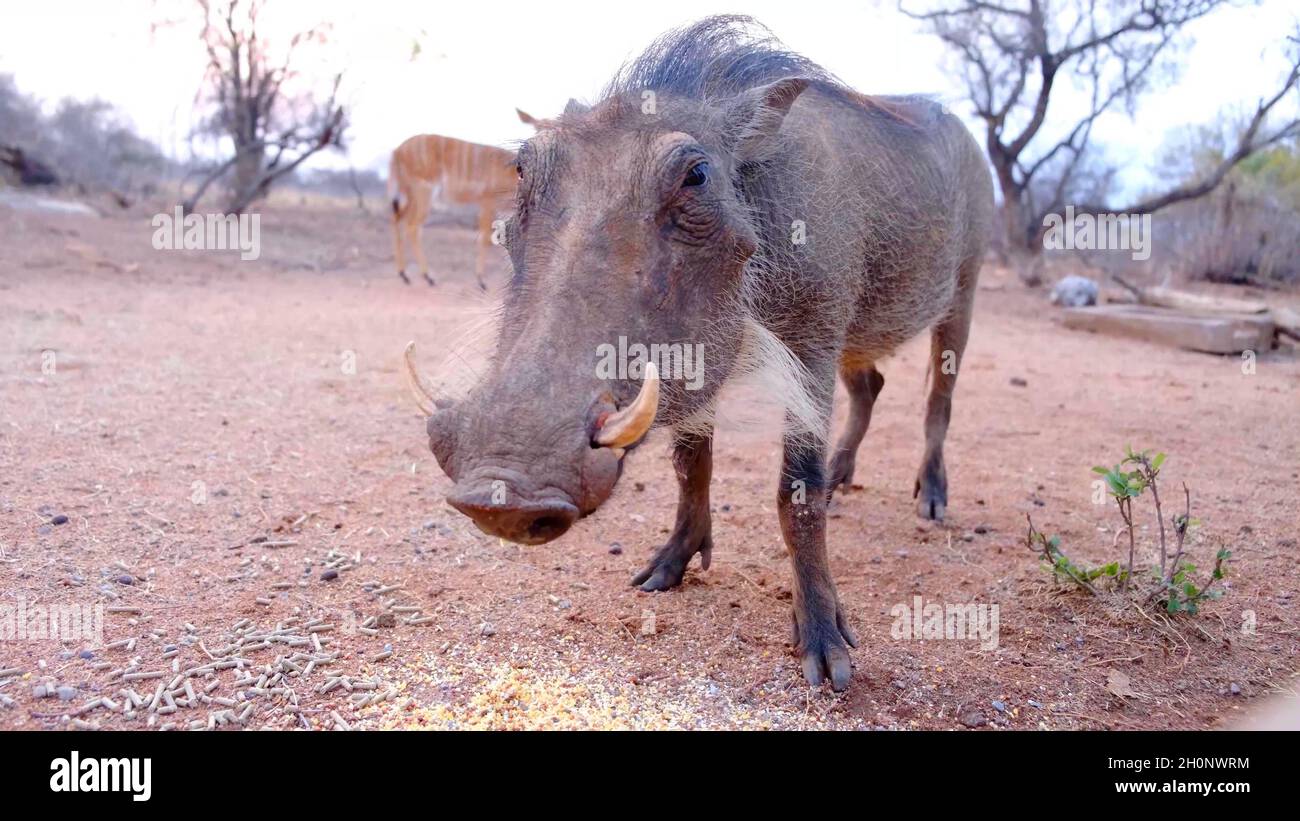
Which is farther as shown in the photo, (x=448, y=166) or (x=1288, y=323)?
(x=448, y=166)

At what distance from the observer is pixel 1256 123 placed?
11648 mm

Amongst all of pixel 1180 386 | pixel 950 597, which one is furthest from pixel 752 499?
pixel 1180 386

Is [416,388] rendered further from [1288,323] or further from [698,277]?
[1288,323]

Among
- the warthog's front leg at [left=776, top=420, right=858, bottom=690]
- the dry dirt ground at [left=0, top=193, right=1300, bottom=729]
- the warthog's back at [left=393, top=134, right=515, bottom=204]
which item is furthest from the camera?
the warthog's back at [left=393, top=134, right=515, bottom=204]

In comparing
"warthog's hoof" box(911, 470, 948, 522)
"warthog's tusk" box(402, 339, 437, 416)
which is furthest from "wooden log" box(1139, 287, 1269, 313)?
"warthog's tusk" box(402, 339, 437, 416)

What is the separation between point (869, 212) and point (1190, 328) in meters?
7.44

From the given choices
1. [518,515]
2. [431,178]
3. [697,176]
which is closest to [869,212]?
[697,176]

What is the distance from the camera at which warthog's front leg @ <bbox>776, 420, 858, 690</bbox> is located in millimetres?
2727

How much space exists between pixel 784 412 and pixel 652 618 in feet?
2.63

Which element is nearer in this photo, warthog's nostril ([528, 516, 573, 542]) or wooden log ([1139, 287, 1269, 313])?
warthog's nostril ([528, 516, 573, 542])

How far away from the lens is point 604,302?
6.97 ft

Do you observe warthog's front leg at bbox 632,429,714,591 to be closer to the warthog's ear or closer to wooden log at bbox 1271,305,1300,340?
the warthog's ear

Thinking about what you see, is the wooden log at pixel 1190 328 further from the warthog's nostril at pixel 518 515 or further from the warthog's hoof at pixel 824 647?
the warthog's nostril at pixel 518 515
